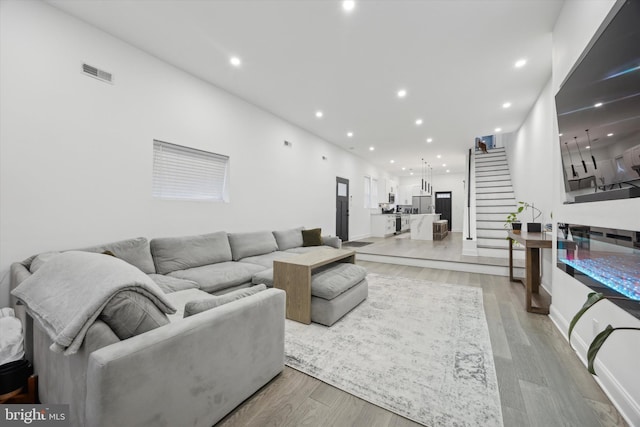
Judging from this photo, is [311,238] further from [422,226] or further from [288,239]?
[422,226]

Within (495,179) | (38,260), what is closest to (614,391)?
(38,260)

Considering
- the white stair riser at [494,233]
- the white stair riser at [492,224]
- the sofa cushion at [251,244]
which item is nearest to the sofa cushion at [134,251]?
the sofa cushion at [251,244]

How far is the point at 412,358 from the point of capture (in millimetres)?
1939

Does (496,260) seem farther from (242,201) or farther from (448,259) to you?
(242,201)

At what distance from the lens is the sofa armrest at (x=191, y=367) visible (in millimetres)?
942

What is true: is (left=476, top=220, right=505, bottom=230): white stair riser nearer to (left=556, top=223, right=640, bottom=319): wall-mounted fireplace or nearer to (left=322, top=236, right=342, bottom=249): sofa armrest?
(left=322, top=236, right=342, bottom=249): sofa armrest

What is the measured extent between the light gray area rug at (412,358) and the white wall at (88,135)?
230 cm

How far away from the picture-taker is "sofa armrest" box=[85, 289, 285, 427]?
3.09 feet

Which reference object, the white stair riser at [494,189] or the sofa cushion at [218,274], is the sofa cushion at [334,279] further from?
the white stair riser at [494,189]

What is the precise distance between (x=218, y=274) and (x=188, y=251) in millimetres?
573

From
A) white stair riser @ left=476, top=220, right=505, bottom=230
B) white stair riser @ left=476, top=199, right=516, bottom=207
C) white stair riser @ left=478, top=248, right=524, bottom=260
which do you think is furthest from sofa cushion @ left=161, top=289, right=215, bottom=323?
white stair riser @ left=476, top=199, right=516, bottom=207

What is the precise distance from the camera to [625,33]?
1296 millimetres

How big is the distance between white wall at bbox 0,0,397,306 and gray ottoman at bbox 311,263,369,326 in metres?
2.12

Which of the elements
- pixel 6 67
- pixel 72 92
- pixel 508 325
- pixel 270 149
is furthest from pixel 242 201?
pixel 508 325
